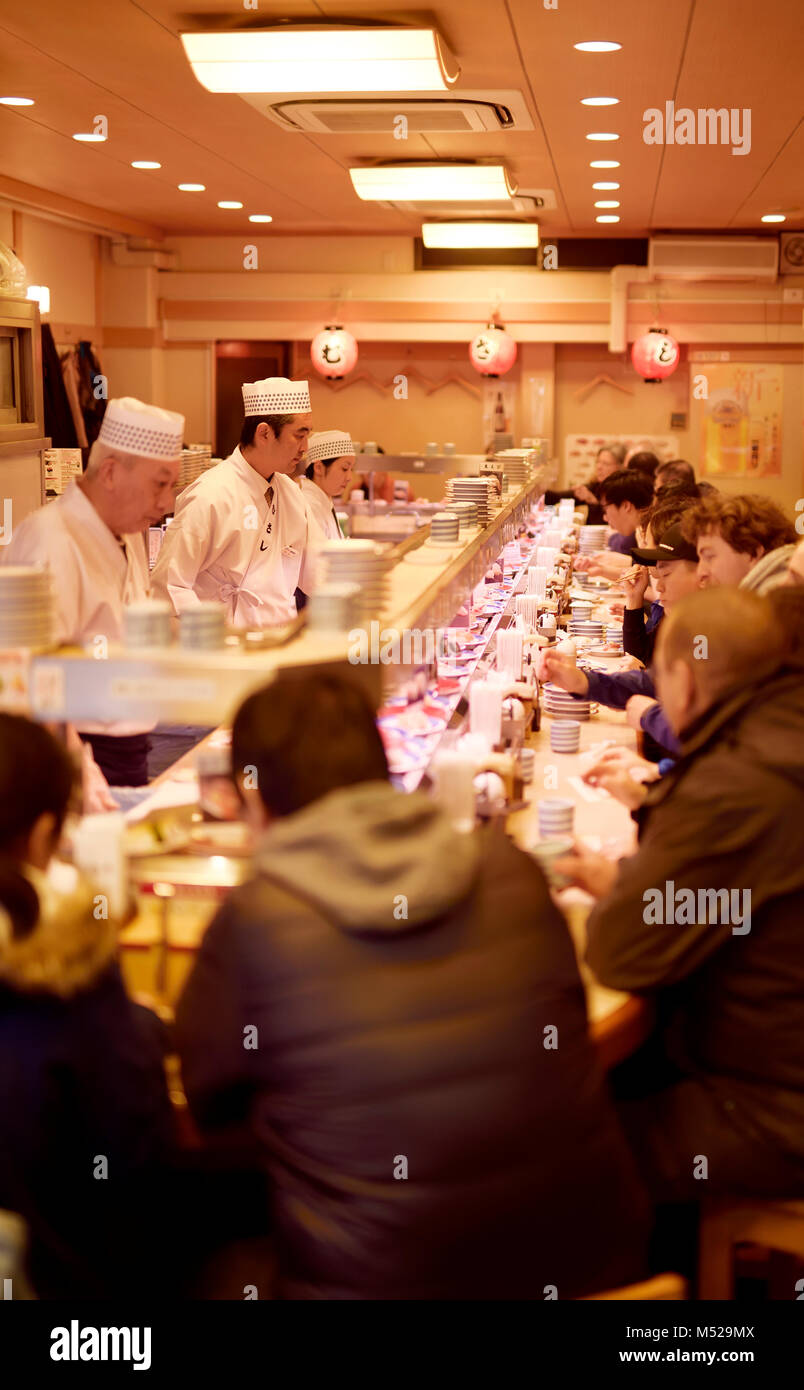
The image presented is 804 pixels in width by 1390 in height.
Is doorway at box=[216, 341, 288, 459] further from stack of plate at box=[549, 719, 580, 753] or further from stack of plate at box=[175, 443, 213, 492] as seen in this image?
stack of plate at box=[549, 719, 580, 753]

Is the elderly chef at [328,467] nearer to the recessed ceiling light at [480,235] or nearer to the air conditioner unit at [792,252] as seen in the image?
the recessed ceiling light at [480,235]

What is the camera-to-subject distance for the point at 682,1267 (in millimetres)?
2688

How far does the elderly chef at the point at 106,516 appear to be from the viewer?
132 inches

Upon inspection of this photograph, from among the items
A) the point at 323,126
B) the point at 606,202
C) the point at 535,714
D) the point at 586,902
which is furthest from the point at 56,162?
the point at 586,902

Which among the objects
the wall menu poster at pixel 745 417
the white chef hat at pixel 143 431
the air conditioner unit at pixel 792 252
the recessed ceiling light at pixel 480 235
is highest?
the air conditioner unit at pixel 792 252

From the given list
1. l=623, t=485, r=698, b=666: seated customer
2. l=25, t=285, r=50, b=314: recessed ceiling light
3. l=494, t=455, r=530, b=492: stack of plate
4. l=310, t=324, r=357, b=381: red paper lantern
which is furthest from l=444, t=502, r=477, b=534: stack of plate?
l=310, t=324, r=357, b=381: red paper lantern

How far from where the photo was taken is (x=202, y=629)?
2256 mm

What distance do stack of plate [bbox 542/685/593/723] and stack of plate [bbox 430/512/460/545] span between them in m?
0.76

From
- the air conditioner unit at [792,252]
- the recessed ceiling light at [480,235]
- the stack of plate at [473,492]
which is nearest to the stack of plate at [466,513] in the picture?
the stack of plate at [473,492]

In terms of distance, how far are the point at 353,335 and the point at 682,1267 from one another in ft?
32.8

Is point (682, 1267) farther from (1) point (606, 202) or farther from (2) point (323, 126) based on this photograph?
(1) point (606, 202)

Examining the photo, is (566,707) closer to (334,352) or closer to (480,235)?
(480,235)

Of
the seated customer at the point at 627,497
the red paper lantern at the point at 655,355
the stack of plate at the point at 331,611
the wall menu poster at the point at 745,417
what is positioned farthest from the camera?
the wall menu poster at the point at 745,417

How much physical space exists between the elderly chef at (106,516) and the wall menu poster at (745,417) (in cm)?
915
